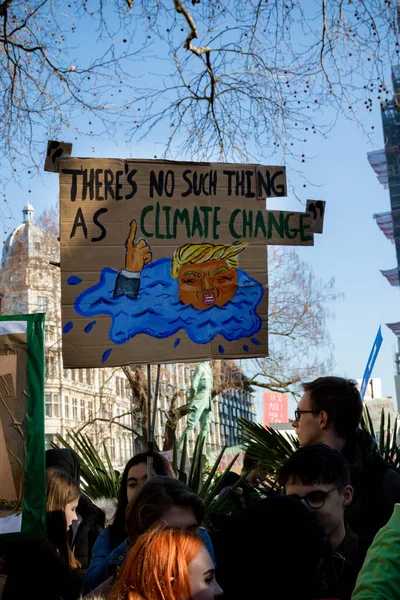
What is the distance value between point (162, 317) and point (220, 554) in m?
2.22

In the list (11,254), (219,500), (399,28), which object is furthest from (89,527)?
(11,254)

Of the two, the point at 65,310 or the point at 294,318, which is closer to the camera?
the point at 65,310

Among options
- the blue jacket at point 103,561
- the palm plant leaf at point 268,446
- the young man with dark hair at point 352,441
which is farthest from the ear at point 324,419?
the palm plant leaf at point 268,446

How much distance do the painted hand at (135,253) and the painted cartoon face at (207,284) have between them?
0.20 m

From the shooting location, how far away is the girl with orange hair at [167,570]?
203 centimetres

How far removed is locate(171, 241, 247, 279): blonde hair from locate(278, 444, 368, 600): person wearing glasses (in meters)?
1.82

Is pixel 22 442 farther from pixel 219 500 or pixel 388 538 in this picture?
pixel 388 538

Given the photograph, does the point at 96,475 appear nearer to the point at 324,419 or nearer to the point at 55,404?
the point at 324,419

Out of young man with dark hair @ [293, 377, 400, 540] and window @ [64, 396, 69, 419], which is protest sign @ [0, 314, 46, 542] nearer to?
young man with dark hair @ [293, 377, 400, 540]

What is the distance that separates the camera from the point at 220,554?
7.97 feet

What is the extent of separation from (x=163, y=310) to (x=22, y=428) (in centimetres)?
125

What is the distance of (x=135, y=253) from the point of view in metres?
4.62

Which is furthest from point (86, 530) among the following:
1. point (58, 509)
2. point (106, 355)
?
point (106, 355)

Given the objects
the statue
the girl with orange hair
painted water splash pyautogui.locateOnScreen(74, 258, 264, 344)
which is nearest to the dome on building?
the statue
